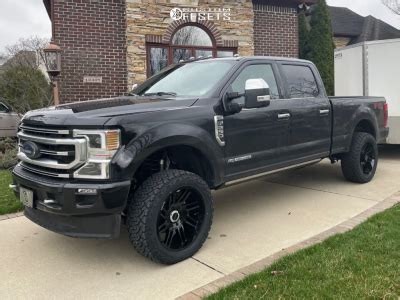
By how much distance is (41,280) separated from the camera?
133 inches

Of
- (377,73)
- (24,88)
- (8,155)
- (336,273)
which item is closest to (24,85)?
(24,88)

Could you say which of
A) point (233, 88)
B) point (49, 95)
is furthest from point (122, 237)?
point (49, 95)

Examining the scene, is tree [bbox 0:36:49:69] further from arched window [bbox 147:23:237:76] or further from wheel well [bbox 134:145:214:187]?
wheel well [bbox 134:145:214:187]

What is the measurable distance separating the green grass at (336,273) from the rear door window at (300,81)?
196 cm

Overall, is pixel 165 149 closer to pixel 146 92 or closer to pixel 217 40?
pixel 146 92

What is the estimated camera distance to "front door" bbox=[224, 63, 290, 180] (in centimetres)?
411

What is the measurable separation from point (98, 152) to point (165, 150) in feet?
2.45

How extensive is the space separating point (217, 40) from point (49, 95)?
19.2 ft

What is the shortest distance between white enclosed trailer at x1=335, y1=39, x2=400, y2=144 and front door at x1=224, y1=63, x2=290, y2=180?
14.9ft

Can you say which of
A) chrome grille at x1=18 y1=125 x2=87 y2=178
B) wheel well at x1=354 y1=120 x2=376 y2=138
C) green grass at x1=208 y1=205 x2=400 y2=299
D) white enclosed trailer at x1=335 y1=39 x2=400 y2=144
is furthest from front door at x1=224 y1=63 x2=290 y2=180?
white enclosed trailer at x1=335 y1=39 x2=400 y2=144

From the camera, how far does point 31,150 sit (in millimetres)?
3504

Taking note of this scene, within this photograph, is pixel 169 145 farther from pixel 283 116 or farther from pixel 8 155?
pixel 8 155

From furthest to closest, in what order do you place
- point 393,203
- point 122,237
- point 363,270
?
point 393,203, point 122,237, point 363,270

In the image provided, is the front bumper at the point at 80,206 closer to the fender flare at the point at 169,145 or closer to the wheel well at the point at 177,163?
the fender flare at the point at 169,145
